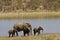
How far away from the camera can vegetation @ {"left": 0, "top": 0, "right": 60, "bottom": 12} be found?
7359 cm

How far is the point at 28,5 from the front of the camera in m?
78.6

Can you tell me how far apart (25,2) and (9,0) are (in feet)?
15.5

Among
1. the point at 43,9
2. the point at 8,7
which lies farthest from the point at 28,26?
the point at 8,7

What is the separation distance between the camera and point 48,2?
82.2m

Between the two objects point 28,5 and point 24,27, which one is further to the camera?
point 28,5

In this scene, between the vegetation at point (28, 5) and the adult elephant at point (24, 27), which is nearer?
the adult elephant at point (24, 27)

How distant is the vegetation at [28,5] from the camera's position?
7359 centimetres

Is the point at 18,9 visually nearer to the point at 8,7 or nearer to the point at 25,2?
the point at 8,7

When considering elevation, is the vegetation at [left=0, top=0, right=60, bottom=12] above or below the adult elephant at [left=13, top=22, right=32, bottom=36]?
below

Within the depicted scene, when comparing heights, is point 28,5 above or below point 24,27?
below

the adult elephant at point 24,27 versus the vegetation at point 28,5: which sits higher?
the adult elephant at point 24,27

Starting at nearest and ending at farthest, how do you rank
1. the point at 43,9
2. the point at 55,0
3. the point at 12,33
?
the point at 12,33, the point at 43,9, the point at 55,0

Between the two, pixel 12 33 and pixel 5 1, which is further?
pixel 5 1

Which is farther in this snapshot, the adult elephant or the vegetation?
the vegetation
